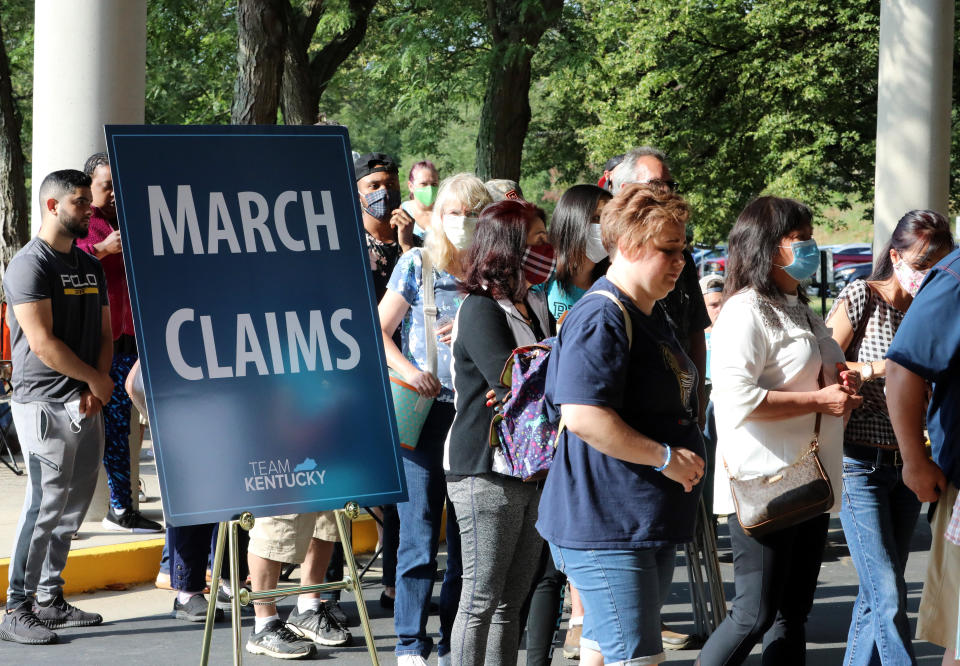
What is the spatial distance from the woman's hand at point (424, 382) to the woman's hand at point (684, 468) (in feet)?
5.02

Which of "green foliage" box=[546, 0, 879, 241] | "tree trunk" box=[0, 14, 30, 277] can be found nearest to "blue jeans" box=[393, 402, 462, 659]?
"tree trunk" box=[0, 14, 30, 277]

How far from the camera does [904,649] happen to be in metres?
4.20

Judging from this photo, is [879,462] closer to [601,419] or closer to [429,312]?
[601,419]

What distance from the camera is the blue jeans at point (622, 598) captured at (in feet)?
11.0

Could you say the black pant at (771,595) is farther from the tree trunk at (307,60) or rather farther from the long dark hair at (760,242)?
the tree trunk at (307,60)

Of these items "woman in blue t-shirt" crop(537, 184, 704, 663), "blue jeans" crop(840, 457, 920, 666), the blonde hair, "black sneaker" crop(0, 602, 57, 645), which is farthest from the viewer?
"black sneaker" crop(0, 602, 57, 645)

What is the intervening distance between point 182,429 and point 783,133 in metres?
24.3

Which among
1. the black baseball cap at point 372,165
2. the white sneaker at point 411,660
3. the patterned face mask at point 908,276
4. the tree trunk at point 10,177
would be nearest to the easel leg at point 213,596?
the white sneaker at point 411,660

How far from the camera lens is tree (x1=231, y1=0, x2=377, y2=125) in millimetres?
11523

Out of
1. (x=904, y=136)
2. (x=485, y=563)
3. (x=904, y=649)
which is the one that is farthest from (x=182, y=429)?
(x=904, y=136)

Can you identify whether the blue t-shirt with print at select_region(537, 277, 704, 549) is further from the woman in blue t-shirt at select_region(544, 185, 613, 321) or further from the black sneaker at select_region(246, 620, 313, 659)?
the black sneaker at select_region(246, 620, 313, 659)

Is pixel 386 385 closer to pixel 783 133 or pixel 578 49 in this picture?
pixel 578 49

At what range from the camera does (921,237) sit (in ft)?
14.7

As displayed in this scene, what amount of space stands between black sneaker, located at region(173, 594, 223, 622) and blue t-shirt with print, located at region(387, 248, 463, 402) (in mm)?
1910
